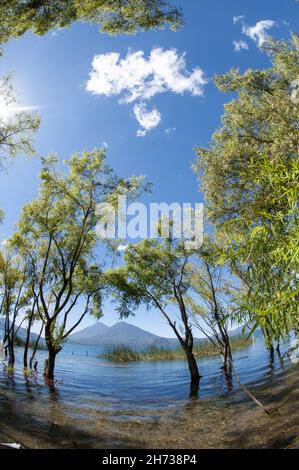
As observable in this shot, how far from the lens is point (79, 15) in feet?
47.3

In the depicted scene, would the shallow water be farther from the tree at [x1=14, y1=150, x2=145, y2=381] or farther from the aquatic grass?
the aquatic grass

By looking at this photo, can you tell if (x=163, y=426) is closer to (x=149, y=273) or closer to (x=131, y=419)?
(x=131, y=419)

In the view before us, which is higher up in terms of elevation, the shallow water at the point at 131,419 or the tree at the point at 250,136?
the tree at the point at 250,136

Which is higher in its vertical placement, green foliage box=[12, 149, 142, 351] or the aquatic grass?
green foliage box=[12, 149, 142, 351]

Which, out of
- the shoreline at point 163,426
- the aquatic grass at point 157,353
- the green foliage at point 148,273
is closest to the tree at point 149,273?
the green foliage at point 148,273

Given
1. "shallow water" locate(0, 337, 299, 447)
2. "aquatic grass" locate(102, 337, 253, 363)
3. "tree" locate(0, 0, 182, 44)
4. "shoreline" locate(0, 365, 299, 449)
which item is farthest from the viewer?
"aquatic grass" locate(102, 337, 253, 363)

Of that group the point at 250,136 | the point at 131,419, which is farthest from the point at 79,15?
the point at 131,419

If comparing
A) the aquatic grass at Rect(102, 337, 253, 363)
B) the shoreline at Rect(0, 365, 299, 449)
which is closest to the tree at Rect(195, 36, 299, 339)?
the shoreline at Rect(0, 365, 299, 449)

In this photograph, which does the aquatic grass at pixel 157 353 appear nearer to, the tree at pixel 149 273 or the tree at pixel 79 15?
the tree at pixel 149 273

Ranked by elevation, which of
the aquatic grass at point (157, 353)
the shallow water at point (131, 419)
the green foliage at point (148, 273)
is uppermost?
the green foliage at point (148, 273)

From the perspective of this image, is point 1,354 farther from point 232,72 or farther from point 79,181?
point 232,72

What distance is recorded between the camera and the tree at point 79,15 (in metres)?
13.5

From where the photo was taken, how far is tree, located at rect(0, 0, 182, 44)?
1352cm

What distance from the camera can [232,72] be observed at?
19688mm
